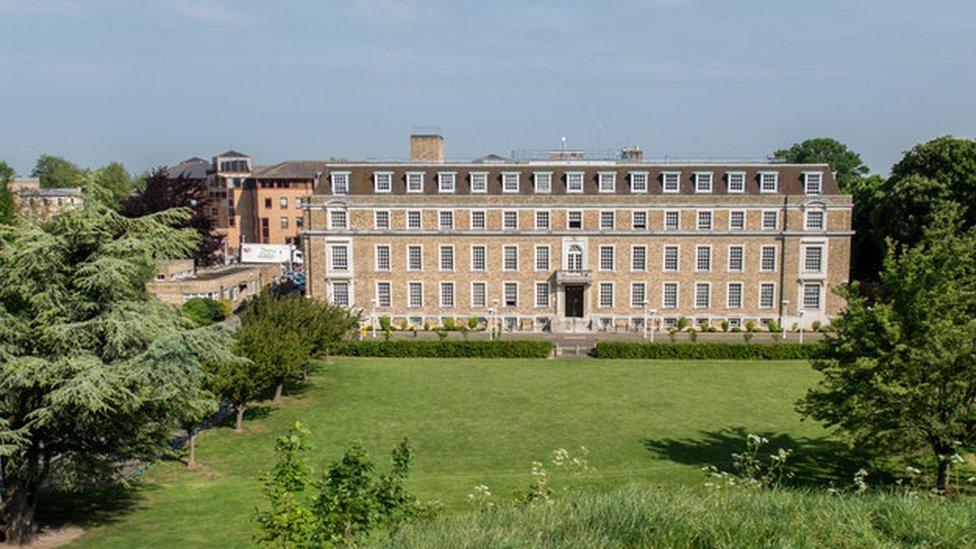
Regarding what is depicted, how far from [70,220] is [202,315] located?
115ft

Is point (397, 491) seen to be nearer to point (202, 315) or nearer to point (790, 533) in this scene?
point (790, 533)

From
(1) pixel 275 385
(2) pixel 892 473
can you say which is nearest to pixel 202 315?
(1) pixel 275 385

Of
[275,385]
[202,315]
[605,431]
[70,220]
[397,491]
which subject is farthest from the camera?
[202,315]

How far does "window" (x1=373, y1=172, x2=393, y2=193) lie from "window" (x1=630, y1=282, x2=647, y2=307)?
18.2 meters

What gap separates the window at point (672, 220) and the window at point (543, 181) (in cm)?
813

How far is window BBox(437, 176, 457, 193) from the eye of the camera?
51.8m

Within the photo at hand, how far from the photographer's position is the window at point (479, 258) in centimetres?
5188

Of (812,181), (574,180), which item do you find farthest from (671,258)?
(812,181)

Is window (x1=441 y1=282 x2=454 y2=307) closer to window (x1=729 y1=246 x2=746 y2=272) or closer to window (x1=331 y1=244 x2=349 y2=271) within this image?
window (x1=331 y1=244 x2=349 y2=271)

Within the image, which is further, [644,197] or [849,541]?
[644,197]

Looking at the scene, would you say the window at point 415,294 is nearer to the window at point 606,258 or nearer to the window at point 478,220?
the window at point 478,220

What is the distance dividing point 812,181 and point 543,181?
18101 mm

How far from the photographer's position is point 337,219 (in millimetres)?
51656

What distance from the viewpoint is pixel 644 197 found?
50.8 meters
